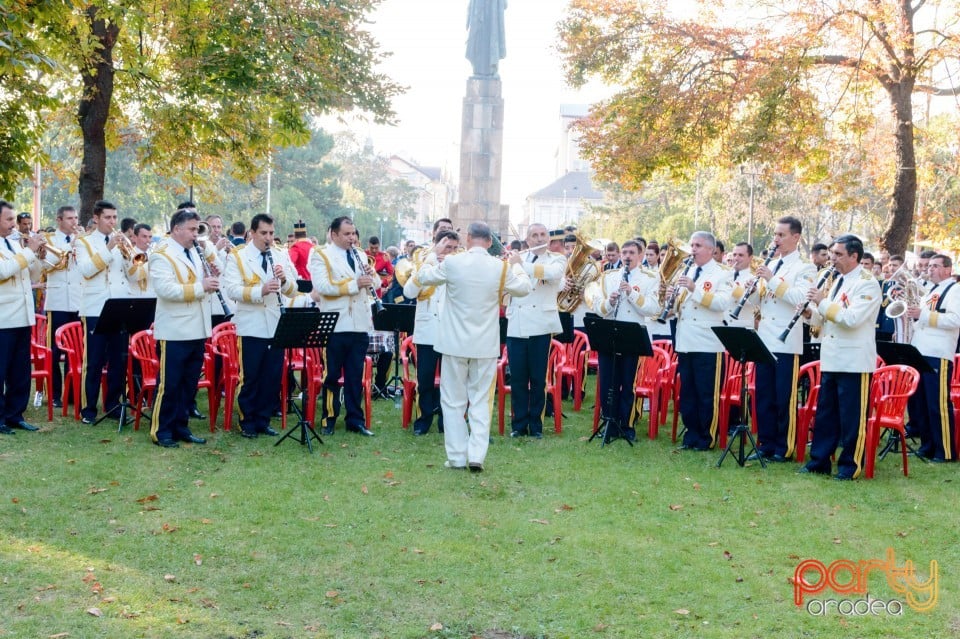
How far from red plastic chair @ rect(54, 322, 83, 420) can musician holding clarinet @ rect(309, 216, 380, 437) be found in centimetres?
275

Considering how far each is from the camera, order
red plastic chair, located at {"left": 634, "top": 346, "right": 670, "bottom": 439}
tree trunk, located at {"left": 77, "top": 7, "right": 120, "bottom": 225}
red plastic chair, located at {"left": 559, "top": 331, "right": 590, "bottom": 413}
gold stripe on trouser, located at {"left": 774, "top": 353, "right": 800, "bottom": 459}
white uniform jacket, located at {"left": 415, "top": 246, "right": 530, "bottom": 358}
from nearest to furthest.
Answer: white uniform jacket, located at {"left": 415, "top": 246, "right": 530, "bottom": 358}
gold stripe on trouser, located at {"left": 774, "top": 353, "right": 800, "bottom": 459}
red plastic chair, located at {"left": 634, "top": 346, "right": 670, "bottom": 439}
red plastic chair, located at {"left": 559, "top": 331, "right": 590, "bottom": 413}
tree trunk, located at {"left": 77, "top": 7, "right": 120, "bottom": 225}

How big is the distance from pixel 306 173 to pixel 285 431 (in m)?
53.0

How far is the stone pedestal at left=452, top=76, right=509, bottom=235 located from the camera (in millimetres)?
28234

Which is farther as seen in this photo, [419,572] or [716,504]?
[716,504]

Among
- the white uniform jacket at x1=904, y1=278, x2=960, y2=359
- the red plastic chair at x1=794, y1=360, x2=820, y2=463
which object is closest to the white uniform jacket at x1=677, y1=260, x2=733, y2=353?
the red plastic chair at x1=794, y1=360, x2=820, y2=463

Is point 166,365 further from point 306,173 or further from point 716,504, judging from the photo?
point 306,173

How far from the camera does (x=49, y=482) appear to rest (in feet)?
26.6

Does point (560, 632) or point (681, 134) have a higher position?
point (681, 134)

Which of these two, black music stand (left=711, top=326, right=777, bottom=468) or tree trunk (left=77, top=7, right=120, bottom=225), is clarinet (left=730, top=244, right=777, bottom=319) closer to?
black music stand (left=711, top=326, right=777, bottom=468)

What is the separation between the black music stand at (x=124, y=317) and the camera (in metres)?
9.84

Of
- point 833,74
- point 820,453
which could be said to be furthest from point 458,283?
point 833,74

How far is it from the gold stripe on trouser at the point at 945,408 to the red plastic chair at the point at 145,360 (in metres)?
8.17

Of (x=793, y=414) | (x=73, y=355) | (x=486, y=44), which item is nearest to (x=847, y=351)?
(x=793, y=414)

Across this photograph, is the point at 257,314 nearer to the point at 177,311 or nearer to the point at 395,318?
the point at 177,311
